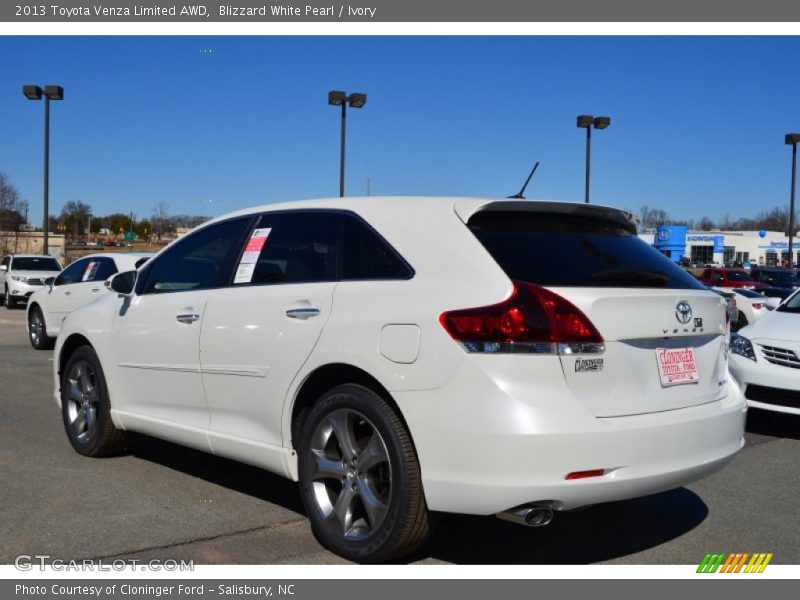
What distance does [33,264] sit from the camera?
77.2ft

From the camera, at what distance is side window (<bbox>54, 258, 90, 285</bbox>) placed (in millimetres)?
14242

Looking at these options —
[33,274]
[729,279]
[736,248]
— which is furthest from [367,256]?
[736,248]

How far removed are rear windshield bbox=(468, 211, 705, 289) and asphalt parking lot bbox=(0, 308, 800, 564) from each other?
139 cm

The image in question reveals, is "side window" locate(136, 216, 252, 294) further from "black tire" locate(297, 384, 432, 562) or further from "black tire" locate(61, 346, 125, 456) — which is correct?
"black tire" locate(297, 384, 432, 562)

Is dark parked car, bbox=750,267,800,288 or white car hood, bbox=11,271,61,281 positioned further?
dark parked car, bbox=750,267,800,288

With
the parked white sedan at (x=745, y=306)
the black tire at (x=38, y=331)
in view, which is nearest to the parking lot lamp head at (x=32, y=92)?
the black tire at (x=38, y=331)

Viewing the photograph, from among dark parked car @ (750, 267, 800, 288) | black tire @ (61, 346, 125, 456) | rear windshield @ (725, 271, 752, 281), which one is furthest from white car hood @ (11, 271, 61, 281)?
dark parked car @ (750, 267, 800, 288)

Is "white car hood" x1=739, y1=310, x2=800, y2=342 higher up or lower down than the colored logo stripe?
higher up

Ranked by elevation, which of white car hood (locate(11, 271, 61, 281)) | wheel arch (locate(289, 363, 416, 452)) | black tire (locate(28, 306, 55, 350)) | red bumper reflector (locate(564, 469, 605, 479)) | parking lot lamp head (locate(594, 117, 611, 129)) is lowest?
black tire (locate(28, 306, 55, 350))

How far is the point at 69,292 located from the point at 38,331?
0.98 meters

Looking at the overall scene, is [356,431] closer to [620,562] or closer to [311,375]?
[311,375]

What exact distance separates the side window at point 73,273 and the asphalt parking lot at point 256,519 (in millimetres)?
8214

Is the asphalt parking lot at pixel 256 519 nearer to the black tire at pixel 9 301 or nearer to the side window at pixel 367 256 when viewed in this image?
the side window at pixel 367 256
